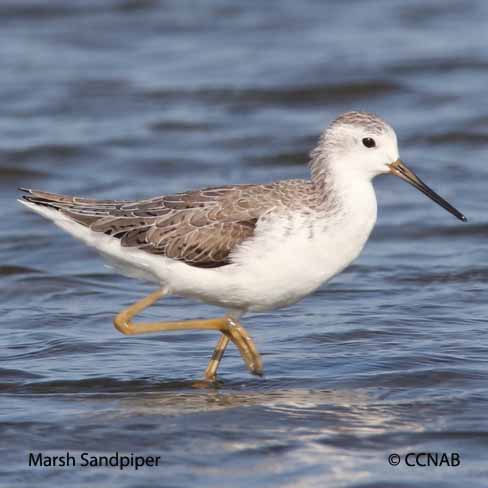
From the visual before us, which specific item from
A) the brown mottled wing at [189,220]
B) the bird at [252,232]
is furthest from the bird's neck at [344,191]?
the brown mottled wing at [189,220]

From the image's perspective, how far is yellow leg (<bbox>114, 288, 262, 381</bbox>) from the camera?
35.0 ft

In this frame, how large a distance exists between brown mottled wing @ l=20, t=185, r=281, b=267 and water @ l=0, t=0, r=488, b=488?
50.4 inches

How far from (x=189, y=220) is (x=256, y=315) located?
276 centimetres

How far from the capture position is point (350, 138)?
415 inches

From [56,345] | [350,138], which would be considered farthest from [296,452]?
[56,345]

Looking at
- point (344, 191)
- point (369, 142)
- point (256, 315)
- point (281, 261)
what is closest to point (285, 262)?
point (281, 261)

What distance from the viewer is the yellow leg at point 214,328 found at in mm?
10680

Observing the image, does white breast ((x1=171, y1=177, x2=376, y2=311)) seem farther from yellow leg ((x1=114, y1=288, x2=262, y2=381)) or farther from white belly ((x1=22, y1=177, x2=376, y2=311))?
yellow leg ((x1=114, y1=288, x2=262, y2=381))

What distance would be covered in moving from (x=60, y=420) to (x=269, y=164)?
1011 centimetres

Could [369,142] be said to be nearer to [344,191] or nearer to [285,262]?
[344,191]

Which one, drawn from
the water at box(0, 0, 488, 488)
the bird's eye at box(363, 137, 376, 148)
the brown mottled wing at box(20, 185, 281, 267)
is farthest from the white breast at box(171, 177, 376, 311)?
the water at box(0, 0, 488, 488)

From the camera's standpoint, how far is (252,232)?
10.2 m

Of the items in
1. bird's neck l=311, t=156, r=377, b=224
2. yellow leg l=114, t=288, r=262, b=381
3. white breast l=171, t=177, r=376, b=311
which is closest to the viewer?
white breast l=171, t=177, r=376, b=311

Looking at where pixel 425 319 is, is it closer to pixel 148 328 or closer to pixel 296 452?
pixel 148 328
